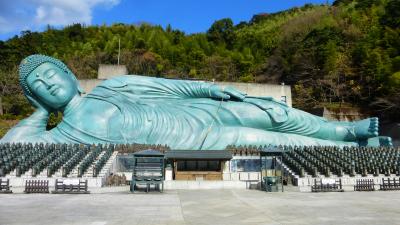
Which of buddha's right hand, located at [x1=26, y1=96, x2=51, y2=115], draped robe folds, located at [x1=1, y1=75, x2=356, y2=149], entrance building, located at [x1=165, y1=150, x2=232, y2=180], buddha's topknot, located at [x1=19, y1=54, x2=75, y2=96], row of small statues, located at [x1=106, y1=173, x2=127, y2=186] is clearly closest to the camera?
row of small statues, located at [x1=106, y1=173, x2=127, y2=186]

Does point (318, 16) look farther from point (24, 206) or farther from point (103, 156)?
point (24, 206)

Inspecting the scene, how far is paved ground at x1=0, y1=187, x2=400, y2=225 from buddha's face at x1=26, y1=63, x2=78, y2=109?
354 inches

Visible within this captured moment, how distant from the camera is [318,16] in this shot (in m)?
65.1

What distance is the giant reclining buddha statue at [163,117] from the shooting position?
21.0 metres

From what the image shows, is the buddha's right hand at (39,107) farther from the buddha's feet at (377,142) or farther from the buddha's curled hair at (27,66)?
the buddha's feet at (377,142)

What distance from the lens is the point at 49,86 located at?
69.9 feet

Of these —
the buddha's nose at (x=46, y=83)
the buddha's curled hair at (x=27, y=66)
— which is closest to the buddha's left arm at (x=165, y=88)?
the buddha's nose at (x=46, y=83)

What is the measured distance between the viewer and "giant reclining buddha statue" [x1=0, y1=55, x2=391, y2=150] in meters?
21.0

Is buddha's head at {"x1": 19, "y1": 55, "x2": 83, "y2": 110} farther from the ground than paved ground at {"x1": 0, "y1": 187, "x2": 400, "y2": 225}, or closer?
farther from the ground

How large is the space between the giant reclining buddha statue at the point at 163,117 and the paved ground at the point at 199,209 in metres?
7.63

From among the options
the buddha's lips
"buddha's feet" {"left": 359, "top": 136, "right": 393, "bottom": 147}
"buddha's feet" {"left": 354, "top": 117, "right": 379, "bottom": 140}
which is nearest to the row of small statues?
the buddha's lips

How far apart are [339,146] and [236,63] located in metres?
36.2

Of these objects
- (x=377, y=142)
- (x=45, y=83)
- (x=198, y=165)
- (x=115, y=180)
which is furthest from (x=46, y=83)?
(x=377, y=142)

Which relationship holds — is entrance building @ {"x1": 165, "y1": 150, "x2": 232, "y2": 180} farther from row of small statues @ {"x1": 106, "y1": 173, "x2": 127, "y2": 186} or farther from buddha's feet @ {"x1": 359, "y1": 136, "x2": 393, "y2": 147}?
buddha's feet @ {"x1": 359, "y1": 136, "x2": 393, "y2": 147}
